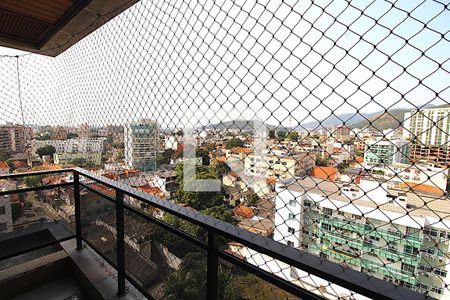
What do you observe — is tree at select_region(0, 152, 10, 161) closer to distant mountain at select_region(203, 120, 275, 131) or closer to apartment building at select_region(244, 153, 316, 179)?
distant mountain at select_region(203, 120, 275, 131)

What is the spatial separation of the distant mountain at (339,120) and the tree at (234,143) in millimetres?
442

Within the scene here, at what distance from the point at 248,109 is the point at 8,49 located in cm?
340

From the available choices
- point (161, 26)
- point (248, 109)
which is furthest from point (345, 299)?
point (161, 26)

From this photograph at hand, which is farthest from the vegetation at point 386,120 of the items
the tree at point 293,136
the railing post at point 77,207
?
the railing post at point 77,207

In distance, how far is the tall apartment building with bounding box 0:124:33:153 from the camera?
3034mm

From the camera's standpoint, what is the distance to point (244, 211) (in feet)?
4.57

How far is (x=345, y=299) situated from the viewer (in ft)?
2.57

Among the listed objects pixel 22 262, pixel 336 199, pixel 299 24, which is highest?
pixel 299 24

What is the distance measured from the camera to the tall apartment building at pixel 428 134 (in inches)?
26.2

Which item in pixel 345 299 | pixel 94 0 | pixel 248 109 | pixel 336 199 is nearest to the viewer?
pixel 345 299

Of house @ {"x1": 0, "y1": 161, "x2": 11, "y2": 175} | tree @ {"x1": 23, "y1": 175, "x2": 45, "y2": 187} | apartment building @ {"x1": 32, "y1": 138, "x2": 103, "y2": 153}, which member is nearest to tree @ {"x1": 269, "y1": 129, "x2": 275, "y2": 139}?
tree @ {"x1": 23, "y1": 175, "x2": 45, "y2": 187}

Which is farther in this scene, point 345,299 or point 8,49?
point 8,49

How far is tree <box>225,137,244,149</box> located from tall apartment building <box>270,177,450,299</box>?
13.6 inches

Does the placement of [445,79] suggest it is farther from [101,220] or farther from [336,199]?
[101,220]
